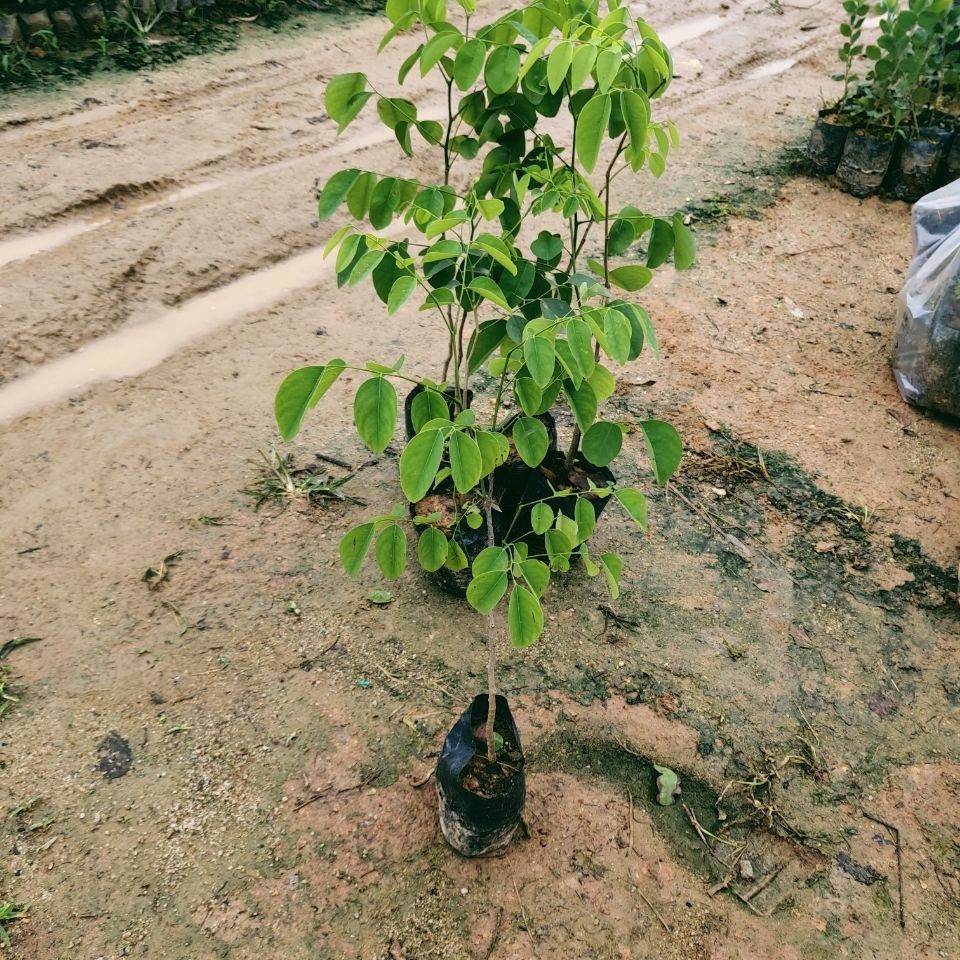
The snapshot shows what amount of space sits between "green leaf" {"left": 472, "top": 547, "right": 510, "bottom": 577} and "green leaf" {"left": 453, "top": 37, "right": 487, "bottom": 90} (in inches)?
41.7

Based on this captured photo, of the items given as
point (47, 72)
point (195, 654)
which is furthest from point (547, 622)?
point (47, 72)

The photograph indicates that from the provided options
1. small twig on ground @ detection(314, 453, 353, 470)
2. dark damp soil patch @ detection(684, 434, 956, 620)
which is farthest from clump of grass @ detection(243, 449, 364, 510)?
dark damp soil patch @ detection(684, 434, 956, 620)

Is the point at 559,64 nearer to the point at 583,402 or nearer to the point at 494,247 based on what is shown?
the point at 494,247

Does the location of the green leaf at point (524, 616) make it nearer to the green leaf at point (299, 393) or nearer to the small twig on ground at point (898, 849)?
the green leaf at point (299, 393)

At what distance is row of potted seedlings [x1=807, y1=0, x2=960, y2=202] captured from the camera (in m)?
4.68

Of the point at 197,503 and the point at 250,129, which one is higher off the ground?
the point at 250,129

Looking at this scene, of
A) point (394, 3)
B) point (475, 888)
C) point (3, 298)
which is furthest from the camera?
point (3, 298)

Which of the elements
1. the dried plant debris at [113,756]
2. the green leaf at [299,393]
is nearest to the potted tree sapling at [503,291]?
the green leaf at [299,393]

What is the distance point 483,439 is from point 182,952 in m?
1.39

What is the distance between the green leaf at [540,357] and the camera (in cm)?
148

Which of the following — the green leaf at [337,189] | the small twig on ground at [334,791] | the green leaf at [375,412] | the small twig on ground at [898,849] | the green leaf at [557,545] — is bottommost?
the small twig on ground at [898,849]

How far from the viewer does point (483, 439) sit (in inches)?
61.1

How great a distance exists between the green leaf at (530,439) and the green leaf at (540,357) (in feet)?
0.86

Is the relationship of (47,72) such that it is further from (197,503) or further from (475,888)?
(475,888)
